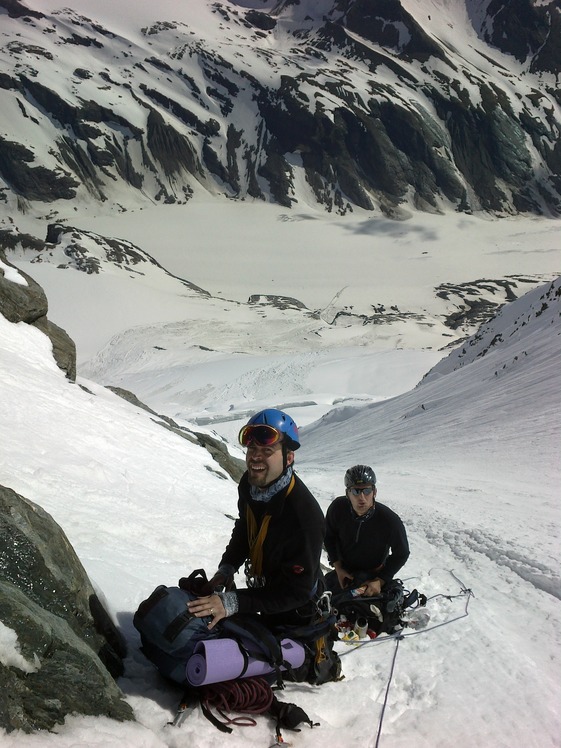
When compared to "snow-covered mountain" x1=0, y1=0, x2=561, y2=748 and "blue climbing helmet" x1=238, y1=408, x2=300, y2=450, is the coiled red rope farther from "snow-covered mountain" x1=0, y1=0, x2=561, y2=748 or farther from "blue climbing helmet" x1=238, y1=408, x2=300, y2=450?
"blue climbing helmet" x1=238, y1=408, x2=300, y2=450

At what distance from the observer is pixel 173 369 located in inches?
1950

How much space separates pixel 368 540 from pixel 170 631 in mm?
2213

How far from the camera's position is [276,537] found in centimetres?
335

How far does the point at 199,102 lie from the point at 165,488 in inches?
7671

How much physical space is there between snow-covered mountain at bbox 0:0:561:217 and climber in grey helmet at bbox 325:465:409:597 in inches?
6103

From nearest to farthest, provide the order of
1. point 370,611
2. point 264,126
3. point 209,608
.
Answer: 1. point 209,608
2. point 370,611
3. point 264,126

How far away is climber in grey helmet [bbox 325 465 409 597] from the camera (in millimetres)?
4789

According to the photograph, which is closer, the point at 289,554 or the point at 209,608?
the point at 209,608

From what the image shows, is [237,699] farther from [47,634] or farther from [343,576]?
[343,576]

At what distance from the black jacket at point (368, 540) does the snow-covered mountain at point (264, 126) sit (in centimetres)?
15498

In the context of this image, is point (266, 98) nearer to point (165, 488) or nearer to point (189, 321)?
point (189, 321)

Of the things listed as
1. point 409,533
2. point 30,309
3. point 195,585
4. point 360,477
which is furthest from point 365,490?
point 30,309

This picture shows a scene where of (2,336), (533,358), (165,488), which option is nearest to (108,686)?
(165,488)

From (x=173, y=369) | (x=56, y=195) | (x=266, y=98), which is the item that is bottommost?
(x=56, y=195)
